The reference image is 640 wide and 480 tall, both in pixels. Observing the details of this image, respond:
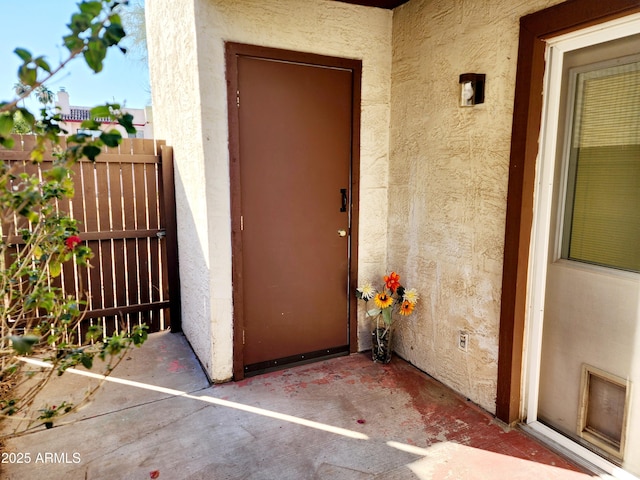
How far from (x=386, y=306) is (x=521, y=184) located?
1.26 m

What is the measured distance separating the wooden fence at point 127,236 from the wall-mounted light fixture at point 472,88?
8.11 ft

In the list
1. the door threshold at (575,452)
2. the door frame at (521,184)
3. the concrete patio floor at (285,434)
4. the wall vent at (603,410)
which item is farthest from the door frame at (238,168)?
the wall vent at (603,410)

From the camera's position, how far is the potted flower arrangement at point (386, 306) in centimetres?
298

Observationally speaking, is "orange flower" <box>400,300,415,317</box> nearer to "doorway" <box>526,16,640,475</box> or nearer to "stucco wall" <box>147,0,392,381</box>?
"stucco wall" <box>147,0,392,381</box>

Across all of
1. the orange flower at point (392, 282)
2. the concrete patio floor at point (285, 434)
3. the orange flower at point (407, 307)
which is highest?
the orange flower at point (392, 282)

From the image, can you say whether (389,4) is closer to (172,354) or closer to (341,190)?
(341,190)

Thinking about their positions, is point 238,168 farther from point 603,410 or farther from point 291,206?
point 603,410

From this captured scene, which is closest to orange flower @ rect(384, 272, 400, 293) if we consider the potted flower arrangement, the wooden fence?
the potted flower arrangement

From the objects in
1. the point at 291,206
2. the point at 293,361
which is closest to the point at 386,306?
the point at 293,361

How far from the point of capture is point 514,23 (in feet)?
7.22

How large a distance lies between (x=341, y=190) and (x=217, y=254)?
102cm

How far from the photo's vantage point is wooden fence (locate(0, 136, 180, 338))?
348 cm

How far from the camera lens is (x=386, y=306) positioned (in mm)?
3004

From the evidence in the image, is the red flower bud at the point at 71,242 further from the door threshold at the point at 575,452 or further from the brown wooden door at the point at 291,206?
the door threshold at the point at 575,452
